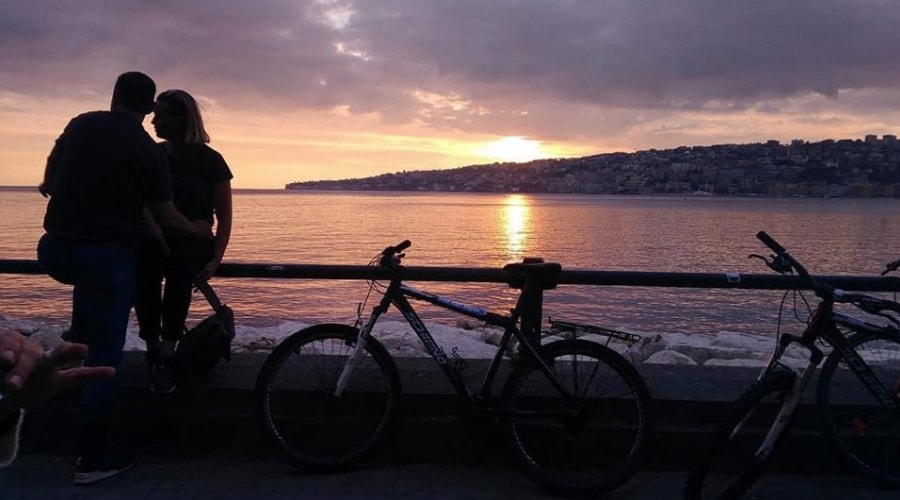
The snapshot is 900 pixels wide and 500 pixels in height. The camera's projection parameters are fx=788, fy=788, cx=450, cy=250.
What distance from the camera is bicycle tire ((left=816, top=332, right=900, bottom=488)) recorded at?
169 inches

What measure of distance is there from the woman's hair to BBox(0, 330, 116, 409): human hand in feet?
10.3

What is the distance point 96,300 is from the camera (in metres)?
4.11

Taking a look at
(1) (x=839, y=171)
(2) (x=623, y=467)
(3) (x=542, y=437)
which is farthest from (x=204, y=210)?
(1) (x=839, y=171)

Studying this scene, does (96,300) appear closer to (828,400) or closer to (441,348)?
(441,348)

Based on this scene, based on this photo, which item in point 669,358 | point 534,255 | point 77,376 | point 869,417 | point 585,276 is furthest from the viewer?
point 534,255

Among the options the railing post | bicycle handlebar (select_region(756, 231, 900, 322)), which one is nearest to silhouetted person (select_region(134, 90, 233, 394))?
the railing post

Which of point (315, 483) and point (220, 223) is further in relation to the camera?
point (220, 223)

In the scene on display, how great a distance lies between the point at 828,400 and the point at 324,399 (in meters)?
2.86

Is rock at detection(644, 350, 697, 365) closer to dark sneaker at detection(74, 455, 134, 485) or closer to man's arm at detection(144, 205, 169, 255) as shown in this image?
man's arm at detection(144, 205, 169, 255)

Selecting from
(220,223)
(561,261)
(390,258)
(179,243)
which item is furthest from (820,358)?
(561,261)

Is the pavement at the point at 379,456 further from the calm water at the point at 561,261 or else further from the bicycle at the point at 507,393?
the calm water at the point at 561,261

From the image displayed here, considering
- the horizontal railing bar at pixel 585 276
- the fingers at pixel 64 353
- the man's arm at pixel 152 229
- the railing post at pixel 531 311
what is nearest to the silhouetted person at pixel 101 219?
the man's arm at pixel 152 229

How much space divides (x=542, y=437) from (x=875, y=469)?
182 centimetres

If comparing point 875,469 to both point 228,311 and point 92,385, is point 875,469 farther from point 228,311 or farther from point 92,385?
point 92,385
